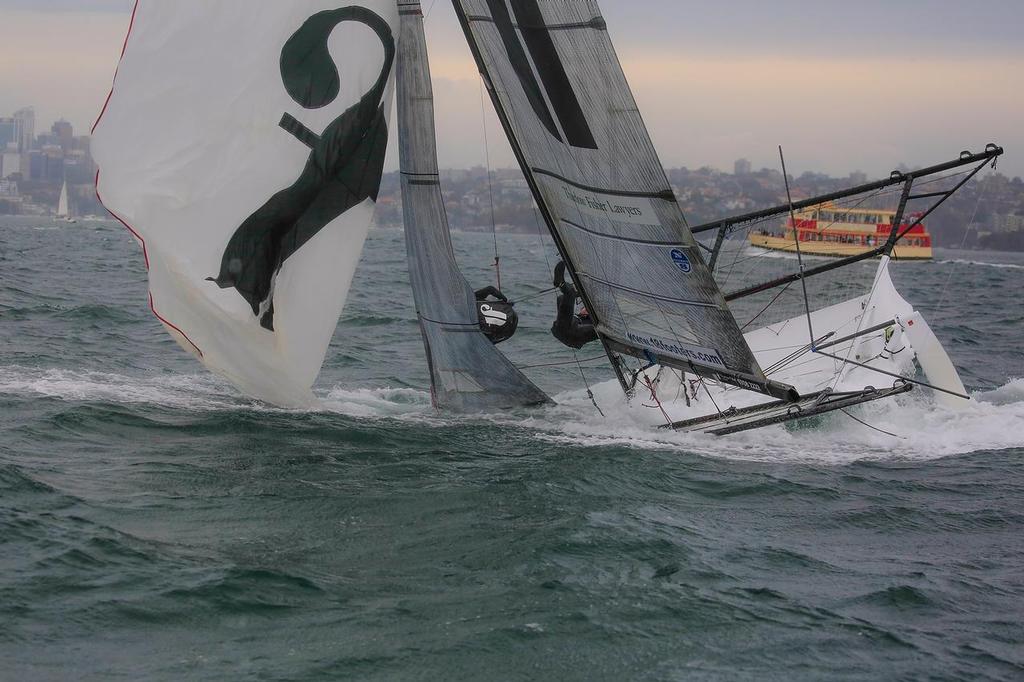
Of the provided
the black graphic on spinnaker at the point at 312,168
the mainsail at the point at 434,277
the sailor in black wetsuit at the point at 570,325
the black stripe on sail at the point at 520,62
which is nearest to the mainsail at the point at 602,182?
the black stripe on sail at the point at 520,62

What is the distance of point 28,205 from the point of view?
4313 inches

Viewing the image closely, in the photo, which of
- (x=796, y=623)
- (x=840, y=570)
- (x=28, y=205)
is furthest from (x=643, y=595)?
(x=28, y=205)

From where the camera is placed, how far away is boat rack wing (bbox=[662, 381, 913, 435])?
9.27 m

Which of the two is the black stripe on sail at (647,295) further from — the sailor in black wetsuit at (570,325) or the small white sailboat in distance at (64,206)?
the small white sailboat in distance at (64,206)

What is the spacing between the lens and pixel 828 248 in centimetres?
3775

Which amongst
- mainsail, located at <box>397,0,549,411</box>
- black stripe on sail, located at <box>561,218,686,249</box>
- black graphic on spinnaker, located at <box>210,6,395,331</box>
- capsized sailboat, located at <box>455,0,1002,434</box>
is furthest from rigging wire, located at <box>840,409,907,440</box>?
black graphic on spinnaker, located at <box>210,6,395,331</box>

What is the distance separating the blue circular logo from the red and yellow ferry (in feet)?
2.58

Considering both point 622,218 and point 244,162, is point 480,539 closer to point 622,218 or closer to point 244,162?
point 622,218

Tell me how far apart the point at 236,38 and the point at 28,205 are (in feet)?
360

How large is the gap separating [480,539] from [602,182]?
3.05 m

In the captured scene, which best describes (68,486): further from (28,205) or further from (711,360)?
(28,205)

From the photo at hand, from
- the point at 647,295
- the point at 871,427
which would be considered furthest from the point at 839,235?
the point at 647,295

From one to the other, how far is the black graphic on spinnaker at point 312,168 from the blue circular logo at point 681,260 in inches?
110

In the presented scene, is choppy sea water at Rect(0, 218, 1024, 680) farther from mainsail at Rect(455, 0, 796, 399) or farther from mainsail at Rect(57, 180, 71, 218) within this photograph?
mainsail at Rect(57, 180, 71, 218)
